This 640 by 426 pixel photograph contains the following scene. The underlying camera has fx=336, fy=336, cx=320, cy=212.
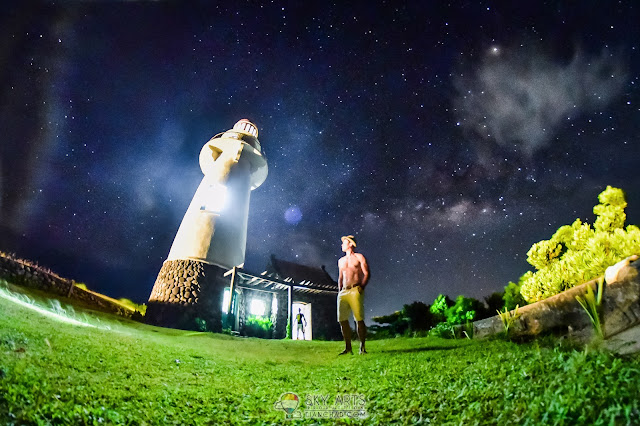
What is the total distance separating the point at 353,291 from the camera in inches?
281

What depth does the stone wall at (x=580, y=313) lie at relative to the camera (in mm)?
4301

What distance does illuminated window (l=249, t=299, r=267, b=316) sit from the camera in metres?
18.0

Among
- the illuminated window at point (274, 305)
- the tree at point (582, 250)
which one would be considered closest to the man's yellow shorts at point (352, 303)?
the tree at point (582, 250)

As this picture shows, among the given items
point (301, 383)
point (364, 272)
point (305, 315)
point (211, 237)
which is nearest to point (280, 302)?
point (305, 315)

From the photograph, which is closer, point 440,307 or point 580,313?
point 580,313

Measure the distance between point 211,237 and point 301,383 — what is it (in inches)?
500

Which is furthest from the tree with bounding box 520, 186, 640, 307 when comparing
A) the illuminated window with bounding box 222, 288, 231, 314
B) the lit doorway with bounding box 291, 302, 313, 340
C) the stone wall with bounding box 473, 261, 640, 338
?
the lit doorway with bounding box 291, 302, 313, 340

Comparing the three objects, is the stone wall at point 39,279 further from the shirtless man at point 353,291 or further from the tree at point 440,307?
the tree at point 440,307

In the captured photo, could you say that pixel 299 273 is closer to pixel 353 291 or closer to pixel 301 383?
pixel 353 291

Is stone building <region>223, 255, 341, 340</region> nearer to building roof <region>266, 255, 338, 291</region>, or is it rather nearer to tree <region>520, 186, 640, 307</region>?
building roof <region>266, 255, 338, 291</region>

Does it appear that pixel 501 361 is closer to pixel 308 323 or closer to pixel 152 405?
pixel 152 405

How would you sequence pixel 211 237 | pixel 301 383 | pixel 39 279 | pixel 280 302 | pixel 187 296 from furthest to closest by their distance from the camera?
pixel 280 302 → pixel 211 237 → pixel 187 296 → pixel 39 279 → pixel 301 383

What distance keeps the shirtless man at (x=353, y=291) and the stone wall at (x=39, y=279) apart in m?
13.7

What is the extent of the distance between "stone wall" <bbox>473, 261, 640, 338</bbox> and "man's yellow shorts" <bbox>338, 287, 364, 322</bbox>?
2478 millimetres
